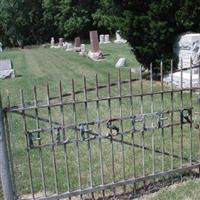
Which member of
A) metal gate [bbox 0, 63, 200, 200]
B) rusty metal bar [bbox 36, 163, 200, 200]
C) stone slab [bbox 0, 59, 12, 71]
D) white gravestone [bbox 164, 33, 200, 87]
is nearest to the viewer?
metal gate [bbox 0, 63, 200, 200]

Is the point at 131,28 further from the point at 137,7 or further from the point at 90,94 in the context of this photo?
the point at 90,94

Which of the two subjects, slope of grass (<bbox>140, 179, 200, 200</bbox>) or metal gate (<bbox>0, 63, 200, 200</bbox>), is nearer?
metal gate (<bbox>0, 63, 200, 200</bbox>)

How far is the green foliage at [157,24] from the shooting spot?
1120cm

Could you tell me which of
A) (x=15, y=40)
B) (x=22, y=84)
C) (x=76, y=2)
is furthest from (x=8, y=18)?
(x=22, y=84)

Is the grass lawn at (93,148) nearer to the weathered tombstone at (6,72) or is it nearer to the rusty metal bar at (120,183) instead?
the rusty metal bar at (120,183)

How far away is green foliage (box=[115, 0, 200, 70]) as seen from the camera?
11195mm

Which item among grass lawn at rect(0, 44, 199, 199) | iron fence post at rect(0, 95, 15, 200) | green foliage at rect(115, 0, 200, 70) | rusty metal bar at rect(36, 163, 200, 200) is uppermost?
green foliage at rect(115, 0, 200, 70)

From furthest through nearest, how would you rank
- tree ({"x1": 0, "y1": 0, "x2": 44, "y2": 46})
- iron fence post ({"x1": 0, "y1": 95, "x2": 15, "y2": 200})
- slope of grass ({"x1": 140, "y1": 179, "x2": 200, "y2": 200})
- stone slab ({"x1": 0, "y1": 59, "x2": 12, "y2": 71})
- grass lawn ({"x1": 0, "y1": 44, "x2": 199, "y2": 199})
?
tree ({"x1": 0, "y1": 0, "x2": 44, "y2": 46}), stone slab ({"x1": 0, "y1": 59, "x2": 12, "y2": 71}), grass lawn ({"x1": 0, "y1": 44, "x2": 199, "y2": 199}), slope of grass ({"x1": 140, "y1": 179, "x2": 200, "y2": 200}), iron fence post ({"x1": 0, "y1": 95, "x2": 15, "y2": 200})

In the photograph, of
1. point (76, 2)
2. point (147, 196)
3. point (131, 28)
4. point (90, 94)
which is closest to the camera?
point (147, 196)

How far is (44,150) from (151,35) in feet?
18.8

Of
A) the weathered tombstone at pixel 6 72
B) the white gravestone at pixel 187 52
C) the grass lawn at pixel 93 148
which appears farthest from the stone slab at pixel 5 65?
the white gravestone at pixel 187 52

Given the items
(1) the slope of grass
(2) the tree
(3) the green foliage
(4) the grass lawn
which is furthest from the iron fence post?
(2) the tree

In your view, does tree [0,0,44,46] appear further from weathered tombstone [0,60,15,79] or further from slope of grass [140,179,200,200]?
slope of grass [140,179,200,200]

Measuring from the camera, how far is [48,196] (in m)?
4.78
